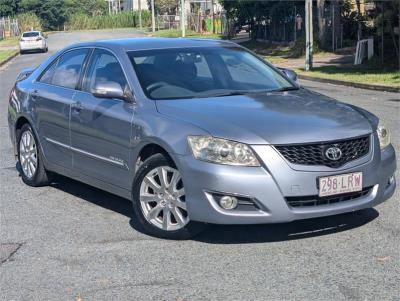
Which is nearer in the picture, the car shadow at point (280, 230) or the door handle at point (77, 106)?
the car shadow at point (280, 230)

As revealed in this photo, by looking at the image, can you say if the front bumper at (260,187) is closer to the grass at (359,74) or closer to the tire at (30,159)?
the tire at (30,159)

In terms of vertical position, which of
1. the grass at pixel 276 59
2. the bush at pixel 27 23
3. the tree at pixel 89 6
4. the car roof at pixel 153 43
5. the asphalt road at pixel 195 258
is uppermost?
the tree at pixel 89 6

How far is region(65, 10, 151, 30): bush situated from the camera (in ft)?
318

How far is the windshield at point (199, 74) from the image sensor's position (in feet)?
20.2

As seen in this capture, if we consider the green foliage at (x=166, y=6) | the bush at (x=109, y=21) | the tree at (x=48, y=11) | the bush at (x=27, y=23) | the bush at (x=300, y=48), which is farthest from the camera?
the tree at (x=48, y=11)

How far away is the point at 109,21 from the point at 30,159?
307 feet

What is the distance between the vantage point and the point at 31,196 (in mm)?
7344

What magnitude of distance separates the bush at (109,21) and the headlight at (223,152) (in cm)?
9220

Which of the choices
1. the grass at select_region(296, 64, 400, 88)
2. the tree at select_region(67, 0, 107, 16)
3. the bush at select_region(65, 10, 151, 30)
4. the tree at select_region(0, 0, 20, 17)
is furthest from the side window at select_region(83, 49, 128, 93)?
the tree at select_region(67, 0, 107, 16)

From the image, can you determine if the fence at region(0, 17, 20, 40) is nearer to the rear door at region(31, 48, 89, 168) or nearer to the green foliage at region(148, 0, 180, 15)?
the green foliage at region(148, 0, 180, 15)

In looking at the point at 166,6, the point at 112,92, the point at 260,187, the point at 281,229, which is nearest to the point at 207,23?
the point at 166,6

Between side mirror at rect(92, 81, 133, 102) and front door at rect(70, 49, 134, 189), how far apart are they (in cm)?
7

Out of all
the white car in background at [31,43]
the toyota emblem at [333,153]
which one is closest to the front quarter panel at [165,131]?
the toyota emblem at [333,153]

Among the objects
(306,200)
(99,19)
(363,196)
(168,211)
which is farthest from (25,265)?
(99,19)
